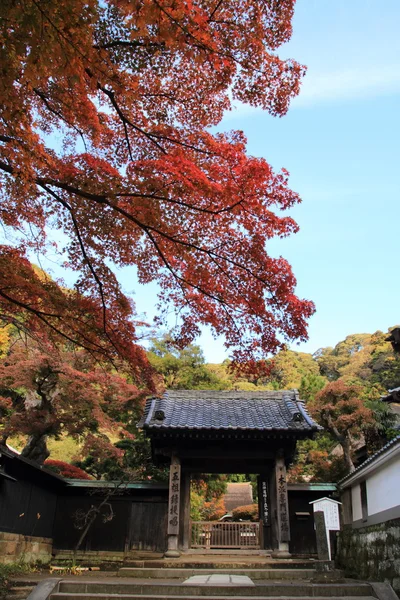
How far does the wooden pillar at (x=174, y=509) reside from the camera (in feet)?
37.2

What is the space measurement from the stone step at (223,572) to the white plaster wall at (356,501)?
12.1 feet

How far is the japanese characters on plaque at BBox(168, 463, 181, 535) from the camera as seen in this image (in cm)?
1158

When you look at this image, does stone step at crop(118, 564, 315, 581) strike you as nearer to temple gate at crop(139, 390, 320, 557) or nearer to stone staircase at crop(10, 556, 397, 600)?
temple gate at crop(139, 390, 320, 557)

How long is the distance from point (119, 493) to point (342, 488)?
7.48 meters

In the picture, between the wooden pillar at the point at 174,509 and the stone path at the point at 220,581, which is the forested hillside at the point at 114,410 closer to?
the wooden pillar at the point at 174,509

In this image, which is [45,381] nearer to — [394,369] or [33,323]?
[33,323]

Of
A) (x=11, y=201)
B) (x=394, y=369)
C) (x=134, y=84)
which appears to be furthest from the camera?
(x=394, y=369)

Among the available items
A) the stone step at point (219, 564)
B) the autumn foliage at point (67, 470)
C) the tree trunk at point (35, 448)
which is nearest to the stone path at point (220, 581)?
A: the stone step at point (219, 564)

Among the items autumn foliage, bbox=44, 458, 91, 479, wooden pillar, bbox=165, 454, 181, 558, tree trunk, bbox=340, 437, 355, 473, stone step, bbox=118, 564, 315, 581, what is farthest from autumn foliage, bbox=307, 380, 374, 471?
autumn foliage, bbox=44, 458, 91, 479

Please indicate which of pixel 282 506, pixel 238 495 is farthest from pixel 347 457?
pixel 238 495

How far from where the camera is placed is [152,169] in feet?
20.7

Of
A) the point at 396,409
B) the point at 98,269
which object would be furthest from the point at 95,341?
the point at 396,409

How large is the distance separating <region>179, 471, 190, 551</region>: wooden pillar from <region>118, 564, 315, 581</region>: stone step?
2.67 metres

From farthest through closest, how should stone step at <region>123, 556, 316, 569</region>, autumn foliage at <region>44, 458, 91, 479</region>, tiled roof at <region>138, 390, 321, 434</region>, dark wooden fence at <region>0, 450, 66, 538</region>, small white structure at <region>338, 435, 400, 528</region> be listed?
1. autumn foliage at <region>44, 458, 91, 479</region>
2. tiled roof at <region>138, 390, 321, 434</region>
3. dark wooden fence at <region>0, 450, 66, 538</region>
4. stone step at <region>123, 556, 316, 569</region>
5. small white structure at <region>338, 435, 400, 528</region>
